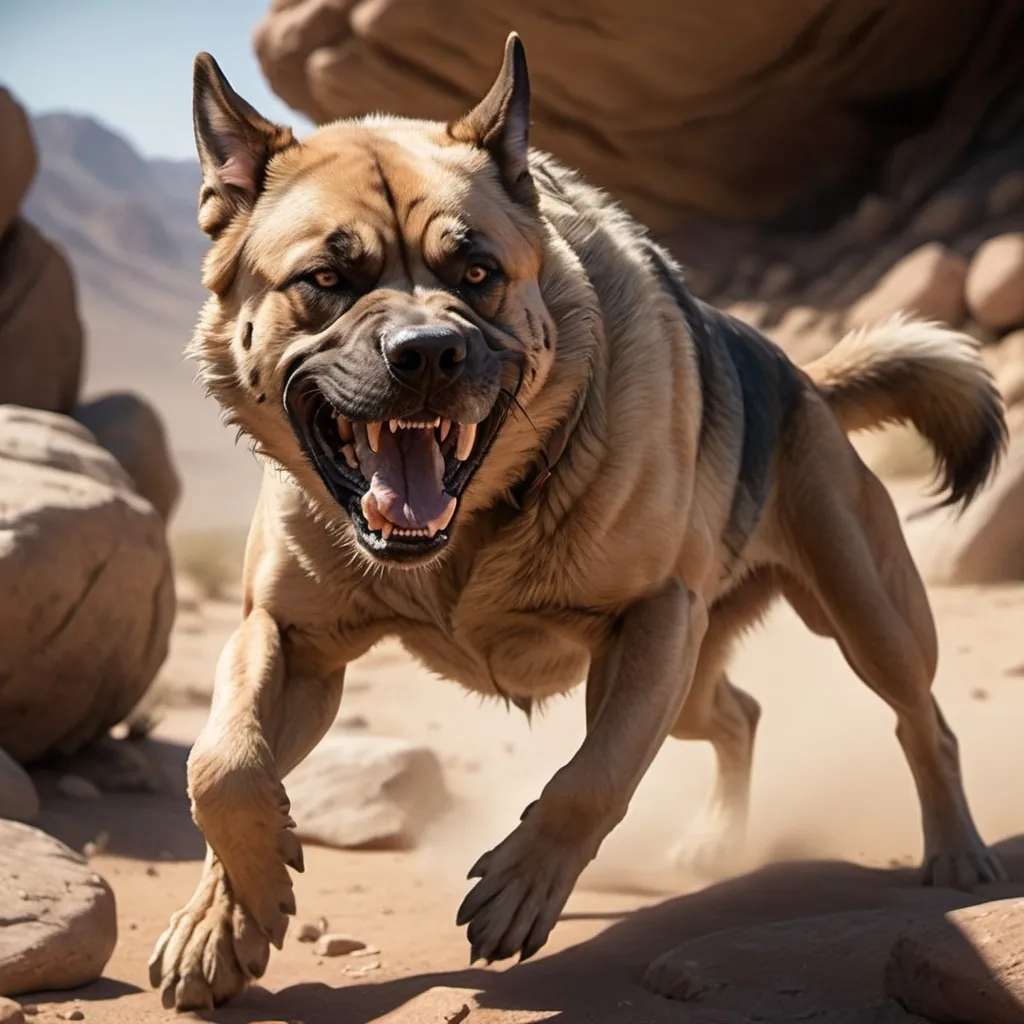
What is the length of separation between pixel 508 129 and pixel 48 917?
219cm

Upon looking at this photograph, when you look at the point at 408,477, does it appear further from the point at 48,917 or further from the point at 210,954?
the point at 48,917

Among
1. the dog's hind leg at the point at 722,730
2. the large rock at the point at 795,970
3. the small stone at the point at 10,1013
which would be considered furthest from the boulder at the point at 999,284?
the small stone at the point at 10,1013

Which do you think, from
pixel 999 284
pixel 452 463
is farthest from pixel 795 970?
pixel 999 284

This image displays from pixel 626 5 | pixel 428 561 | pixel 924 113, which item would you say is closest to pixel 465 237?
pixel 428 561

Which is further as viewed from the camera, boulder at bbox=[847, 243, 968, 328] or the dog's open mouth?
boulder at bbox=[847, 243, 968, 328]

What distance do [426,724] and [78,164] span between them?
389 ft

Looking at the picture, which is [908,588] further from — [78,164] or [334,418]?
[78,164]

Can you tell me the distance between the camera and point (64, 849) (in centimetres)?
411

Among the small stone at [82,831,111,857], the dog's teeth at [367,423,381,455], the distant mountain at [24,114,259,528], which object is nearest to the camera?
the dog's teeth at [367,423,381,455]

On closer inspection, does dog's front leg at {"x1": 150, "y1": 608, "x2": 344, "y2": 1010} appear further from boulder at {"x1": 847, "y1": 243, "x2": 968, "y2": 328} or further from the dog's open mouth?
boulder at {"x1": 847, "y1": 243, "x2": 968, "y2": 328}

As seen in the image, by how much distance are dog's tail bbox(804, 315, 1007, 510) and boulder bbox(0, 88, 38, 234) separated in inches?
305

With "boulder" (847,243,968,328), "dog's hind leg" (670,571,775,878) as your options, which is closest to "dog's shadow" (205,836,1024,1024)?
"dog's hind leg" (670,571,775,878)

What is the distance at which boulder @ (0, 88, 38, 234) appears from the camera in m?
11.4

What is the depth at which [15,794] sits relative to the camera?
536cm
